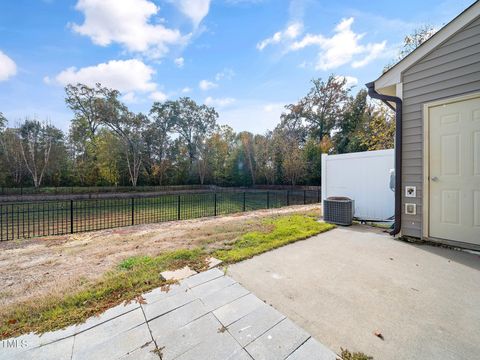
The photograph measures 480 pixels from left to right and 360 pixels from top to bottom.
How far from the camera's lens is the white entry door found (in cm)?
283

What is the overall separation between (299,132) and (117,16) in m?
23.0

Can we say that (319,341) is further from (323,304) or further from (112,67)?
(112,67)

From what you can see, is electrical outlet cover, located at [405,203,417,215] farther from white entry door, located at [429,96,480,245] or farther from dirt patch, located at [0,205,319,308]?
dirt patch, located at [0,205,319,308]

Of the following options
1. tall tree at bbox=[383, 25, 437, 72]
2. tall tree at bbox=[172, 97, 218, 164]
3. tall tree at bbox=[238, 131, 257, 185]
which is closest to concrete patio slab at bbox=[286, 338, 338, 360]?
tall tree at bbox=[383, 25, 437, 72]

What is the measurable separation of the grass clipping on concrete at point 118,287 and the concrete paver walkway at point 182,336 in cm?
13

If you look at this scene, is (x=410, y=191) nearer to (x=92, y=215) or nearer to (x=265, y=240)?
(x=265, y=240)

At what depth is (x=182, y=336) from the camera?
1352 mm

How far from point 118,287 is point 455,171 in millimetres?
4577

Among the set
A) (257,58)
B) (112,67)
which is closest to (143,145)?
(112,67)

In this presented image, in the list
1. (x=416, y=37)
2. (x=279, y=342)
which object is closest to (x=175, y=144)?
(x=416, y=37)

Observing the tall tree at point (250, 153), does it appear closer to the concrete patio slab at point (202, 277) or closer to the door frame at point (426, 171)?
the door frame at point (426, 171)

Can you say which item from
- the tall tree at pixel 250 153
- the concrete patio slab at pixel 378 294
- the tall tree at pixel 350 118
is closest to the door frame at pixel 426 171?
the concrete patio slab at pixel 378 294

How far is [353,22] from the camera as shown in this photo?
5.02 m

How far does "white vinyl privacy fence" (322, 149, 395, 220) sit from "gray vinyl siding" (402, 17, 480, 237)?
1349 millimetres
